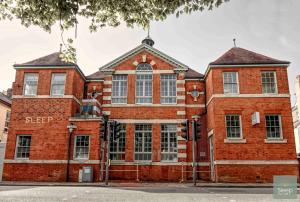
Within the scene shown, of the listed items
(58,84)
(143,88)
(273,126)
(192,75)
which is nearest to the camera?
(273,126)

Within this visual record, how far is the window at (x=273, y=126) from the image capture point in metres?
19.2

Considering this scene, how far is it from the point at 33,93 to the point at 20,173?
238 inches

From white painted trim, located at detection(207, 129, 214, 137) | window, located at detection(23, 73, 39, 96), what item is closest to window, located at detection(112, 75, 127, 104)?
window, located at detection(23, 73, 39, 96)

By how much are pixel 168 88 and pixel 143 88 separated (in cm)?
206

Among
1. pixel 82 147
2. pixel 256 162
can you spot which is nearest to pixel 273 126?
pixel 256 162

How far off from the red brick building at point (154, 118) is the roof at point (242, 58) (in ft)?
0.24

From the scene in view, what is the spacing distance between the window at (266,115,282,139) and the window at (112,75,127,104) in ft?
36.1

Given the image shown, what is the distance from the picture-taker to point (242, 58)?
21094 mm

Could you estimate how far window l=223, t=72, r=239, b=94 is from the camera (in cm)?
2022

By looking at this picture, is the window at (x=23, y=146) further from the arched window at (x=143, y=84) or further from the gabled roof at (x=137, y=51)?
the arched window at (x=143, y=84)

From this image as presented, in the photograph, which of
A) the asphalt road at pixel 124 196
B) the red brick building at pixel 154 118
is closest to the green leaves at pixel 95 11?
the asphalt road at pixel 124 196

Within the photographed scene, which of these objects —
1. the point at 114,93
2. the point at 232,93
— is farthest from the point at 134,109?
the point at 232,93

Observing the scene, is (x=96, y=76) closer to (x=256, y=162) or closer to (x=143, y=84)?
(x=143, y=84)

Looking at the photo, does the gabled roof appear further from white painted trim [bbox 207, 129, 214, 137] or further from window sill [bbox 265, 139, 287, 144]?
window sill [bbox 265, 139, 287, 144]
